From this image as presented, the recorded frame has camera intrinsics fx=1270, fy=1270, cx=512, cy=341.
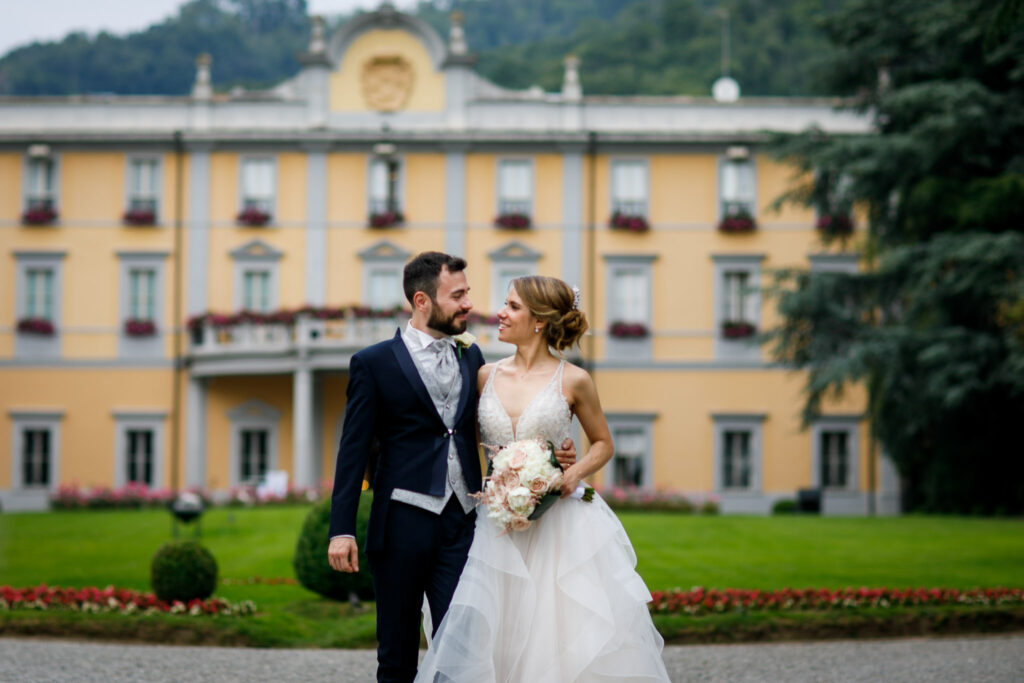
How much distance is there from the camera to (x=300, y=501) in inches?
1027

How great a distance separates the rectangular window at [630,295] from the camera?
3106 centimetres

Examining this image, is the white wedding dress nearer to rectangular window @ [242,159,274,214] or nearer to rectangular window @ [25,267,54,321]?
rectangular window @ [242,159,274,214]

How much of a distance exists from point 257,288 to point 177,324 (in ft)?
6.87

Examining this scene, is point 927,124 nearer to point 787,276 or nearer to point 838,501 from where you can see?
point 787,276

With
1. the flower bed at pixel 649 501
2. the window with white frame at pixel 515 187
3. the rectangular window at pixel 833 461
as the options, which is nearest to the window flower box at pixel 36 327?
the window with white frame at pixel 515 187

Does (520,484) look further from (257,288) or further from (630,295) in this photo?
(257,288)

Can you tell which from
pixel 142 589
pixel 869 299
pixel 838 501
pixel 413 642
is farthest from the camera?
pixel 838 501

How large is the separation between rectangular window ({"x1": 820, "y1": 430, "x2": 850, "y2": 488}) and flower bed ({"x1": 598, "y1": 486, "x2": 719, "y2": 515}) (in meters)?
3.14

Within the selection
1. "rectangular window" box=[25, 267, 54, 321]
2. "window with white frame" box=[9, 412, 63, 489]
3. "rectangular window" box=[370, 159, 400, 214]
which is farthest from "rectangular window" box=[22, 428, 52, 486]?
"rectangular window" box=[370, 159, 400, 214]

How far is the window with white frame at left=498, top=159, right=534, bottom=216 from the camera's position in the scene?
102ft

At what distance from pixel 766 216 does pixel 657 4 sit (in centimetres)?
4364

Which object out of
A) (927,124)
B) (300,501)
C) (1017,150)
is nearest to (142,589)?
(300,501)

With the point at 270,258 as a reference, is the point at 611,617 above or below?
below

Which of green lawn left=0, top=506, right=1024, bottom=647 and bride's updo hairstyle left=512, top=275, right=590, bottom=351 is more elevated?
bride's updo hairstyle left=512, top=275, right=590, bottom=351
